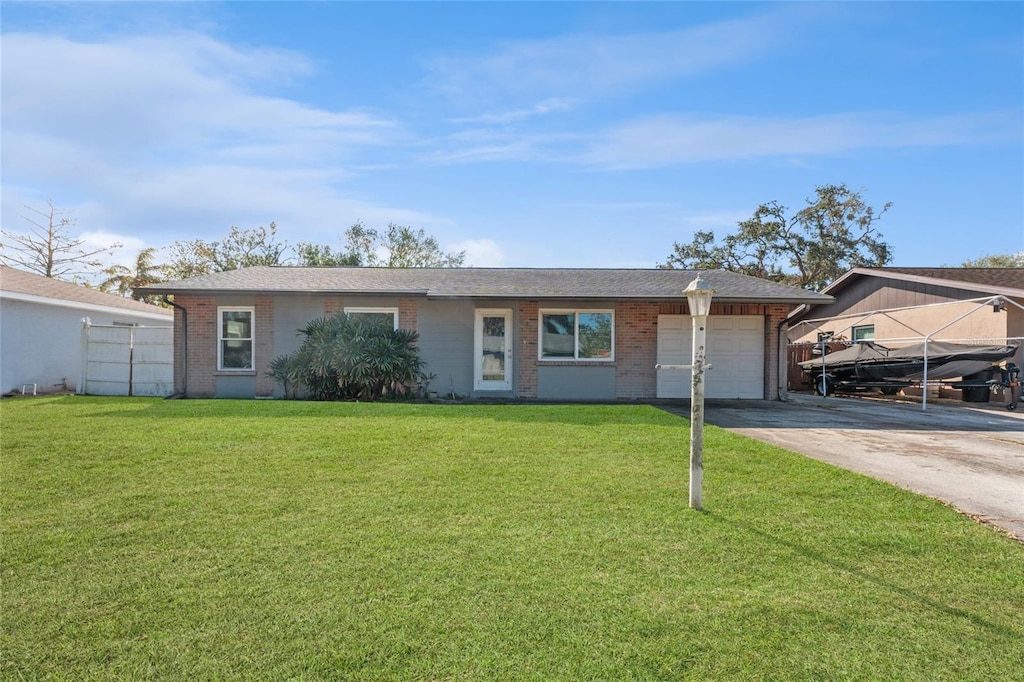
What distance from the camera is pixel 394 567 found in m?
3.36

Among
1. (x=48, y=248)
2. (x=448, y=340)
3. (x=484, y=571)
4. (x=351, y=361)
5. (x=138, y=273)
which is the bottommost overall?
(x=484, y=571)

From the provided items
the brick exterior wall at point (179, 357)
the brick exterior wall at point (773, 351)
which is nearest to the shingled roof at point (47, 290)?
the brick exterior wall at point (179, 357)

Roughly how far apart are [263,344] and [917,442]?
Result: 1360 cm

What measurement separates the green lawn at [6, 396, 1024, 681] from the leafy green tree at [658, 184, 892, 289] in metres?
31.4

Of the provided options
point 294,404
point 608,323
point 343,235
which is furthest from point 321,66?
point 343,235

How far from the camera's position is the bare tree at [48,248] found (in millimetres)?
31234

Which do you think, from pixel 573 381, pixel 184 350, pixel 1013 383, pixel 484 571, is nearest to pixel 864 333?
pixel 1013 383

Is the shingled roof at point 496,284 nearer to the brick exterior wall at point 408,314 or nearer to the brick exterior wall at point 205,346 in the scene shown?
the brick exterior wall at point 408,314

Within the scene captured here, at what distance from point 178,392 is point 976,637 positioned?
50.4 feet

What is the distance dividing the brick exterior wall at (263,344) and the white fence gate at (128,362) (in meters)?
2.58

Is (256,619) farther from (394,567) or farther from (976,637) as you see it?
(976,637)

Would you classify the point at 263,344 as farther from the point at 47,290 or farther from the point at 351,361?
the point at 47,290

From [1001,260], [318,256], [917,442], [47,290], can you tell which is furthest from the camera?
[1001,260]

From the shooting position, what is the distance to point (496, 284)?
14.5 metres
